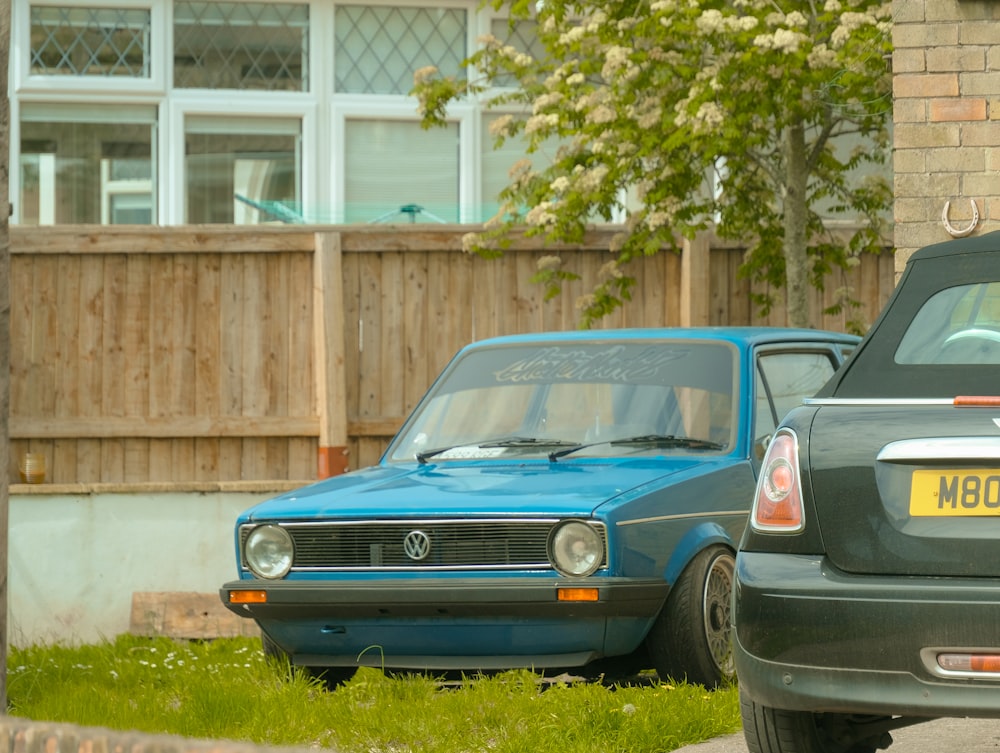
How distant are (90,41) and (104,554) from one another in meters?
6.69

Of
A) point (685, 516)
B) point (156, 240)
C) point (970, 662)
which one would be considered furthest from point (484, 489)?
point (156, 240)

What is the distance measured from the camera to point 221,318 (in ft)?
38.0

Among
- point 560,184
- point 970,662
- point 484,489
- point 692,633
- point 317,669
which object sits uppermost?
point 560,184

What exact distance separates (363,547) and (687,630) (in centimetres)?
124

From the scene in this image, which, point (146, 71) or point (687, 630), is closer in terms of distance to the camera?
point (687, 630)

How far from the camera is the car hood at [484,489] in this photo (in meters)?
→ 6.02

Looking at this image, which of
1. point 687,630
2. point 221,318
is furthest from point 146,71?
point 687,630

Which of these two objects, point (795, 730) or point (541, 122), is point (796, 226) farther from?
point (795, 730)

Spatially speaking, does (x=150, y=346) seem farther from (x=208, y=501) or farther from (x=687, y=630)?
(x=687, y=630)

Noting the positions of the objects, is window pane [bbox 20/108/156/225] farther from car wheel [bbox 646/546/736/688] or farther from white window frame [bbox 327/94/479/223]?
car wheel [bbox 646/546/736/688]

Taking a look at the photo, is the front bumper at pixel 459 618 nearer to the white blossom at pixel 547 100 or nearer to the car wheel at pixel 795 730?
the car wheel at pixel 795 730

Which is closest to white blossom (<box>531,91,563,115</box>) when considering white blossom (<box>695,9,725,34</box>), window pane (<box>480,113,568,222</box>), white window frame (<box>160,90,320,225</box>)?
white blossom (<box>695,9,725,34</box>)

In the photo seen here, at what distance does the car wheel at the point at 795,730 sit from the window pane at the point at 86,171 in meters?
11.0

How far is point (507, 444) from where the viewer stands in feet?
23.0
